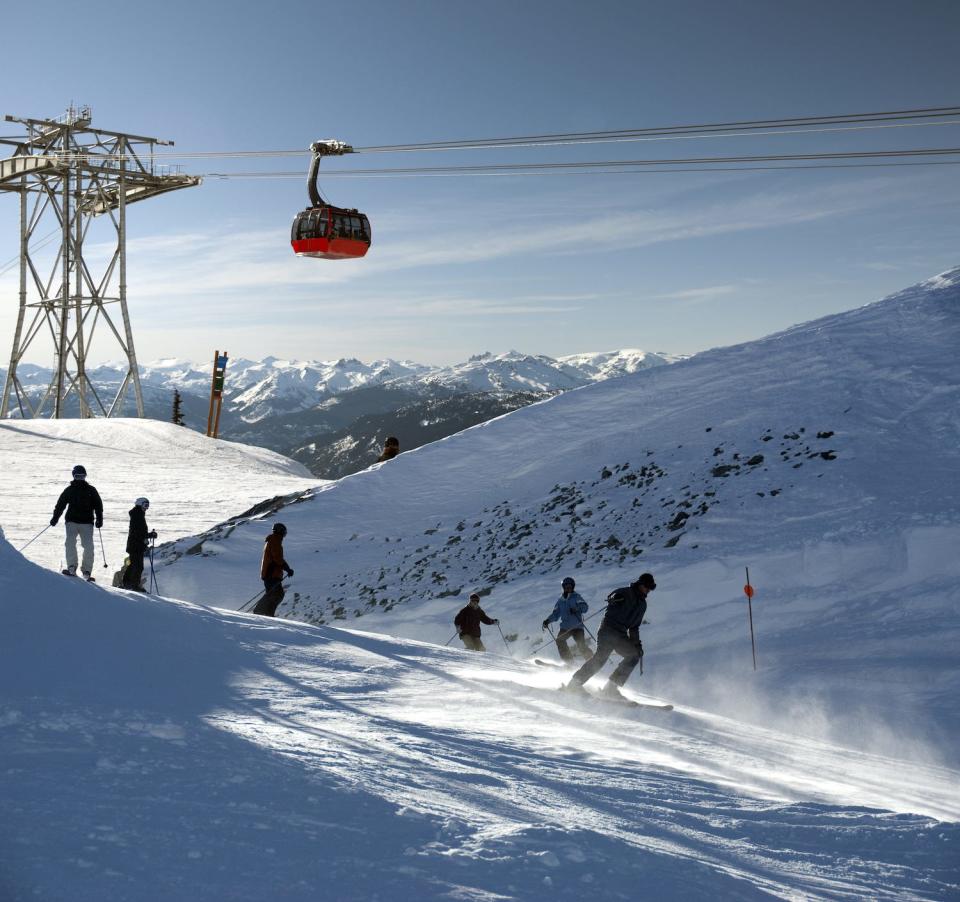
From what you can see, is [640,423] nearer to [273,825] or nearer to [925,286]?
[925,286]

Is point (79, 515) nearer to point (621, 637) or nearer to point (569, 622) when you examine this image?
point (569, 622)

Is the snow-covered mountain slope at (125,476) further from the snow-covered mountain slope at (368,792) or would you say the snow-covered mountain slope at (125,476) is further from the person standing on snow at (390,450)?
the snow-covered mountain slope at (368,792)

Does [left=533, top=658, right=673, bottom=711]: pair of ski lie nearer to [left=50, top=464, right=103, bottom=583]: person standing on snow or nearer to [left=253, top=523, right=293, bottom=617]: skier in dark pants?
[left=253, top=523, right=293, bottom=617]: skier in dark pants

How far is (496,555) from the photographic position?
21.6m

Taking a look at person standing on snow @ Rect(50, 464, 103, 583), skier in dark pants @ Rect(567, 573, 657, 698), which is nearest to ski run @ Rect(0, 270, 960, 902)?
skier in dark pants @ Rect(567, 573, 657, 698)

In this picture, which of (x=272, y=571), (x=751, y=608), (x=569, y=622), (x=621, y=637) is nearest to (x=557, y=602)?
(x=569, y=622)

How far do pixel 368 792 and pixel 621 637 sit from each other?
5.78m

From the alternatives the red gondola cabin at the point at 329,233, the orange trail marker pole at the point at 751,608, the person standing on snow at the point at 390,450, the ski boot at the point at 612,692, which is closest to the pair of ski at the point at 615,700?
the ski boot at the point at 612,692

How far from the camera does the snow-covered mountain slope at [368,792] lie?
4.34m

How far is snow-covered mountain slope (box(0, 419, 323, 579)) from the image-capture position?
28500mm

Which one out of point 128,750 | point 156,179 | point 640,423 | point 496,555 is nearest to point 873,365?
point 640,423

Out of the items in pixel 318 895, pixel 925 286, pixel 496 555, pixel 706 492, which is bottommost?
pixel 318 895

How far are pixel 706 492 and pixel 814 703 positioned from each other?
Result: 8.48 m

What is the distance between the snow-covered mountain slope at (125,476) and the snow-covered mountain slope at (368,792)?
16.5m
